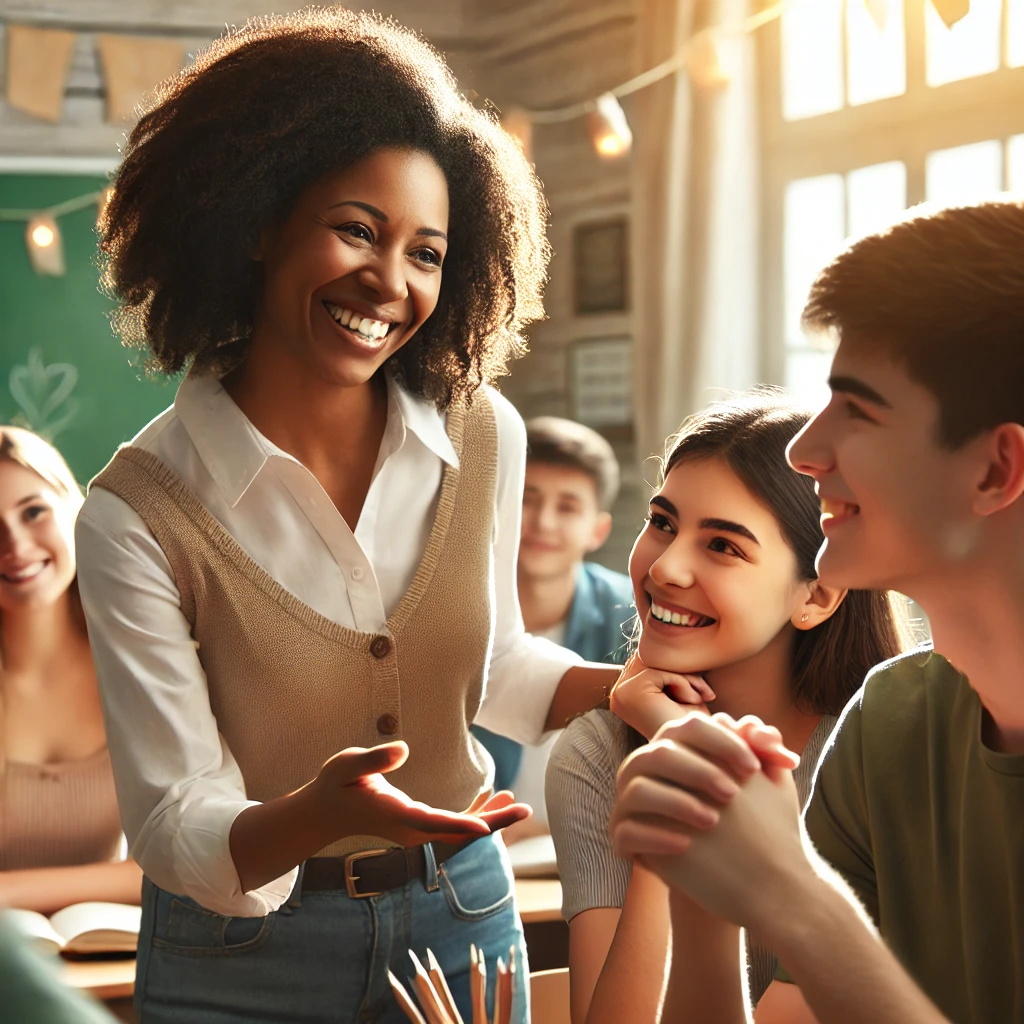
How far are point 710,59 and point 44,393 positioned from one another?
251 cm

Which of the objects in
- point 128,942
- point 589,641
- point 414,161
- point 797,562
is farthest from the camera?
point 589,641

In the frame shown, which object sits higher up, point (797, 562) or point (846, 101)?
point (846, 101)

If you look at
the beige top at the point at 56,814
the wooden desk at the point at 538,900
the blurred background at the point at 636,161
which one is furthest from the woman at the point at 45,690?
the blurred background at the point at 636,161

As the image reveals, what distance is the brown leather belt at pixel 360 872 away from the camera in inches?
58.2

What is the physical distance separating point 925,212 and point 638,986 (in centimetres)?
78

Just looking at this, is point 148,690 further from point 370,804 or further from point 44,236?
point 44,236

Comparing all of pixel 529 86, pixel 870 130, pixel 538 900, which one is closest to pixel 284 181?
pixel 538 900

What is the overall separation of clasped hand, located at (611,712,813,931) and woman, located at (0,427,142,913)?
2129 mm

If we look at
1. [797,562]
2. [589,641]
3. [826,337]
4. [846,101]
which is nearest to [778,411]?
[797,562]

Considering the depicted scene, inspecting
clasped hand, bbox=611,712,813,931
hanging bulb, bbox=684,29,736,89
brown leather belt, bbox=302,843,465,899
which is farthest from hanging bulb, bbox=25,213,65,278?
clasped hand, bbox=611,712,813,931

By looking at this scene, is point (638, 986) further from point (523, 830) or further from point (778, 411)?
point (523, 830)

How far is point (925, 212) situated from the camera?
3.60 feet

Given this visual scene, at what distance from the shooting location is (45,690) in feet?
9.61

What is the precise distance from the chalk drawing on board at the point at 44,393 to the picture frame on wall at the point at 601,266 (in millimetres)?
1787
